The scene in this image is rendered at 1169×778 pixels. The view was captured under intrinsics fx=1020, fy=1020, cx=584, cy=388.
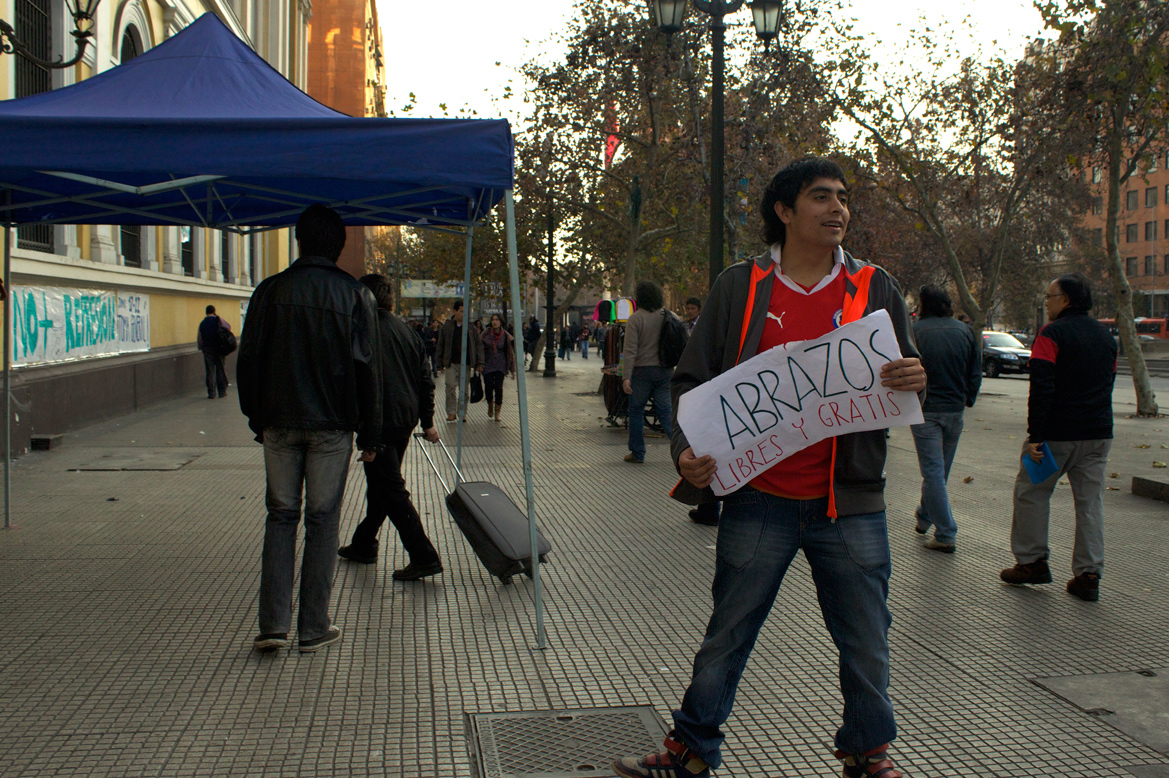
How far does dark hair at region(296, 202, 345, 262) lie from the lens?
4.50 m

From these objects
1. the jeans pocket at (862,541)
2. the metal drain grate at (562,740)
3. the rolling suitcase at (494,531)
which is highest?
the jeans pocket at (862,541)

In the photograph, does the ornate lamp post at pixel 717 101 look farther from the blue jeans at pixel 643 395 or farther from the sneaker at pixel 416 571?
the sneaker at pixel 416 571

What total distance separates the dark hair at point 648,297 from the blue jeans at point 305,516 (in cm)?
647

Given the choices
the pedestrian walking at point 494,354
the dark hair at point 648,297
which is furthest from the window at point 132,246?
the dark hair at point 648,297

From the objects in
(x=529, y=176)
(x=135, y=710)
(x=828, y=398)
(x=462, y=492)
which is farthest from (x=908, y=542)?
(x=529, y=176)

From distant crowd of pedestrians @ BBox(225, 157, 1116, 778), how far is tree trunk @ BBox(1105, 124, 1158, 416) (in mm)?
11670

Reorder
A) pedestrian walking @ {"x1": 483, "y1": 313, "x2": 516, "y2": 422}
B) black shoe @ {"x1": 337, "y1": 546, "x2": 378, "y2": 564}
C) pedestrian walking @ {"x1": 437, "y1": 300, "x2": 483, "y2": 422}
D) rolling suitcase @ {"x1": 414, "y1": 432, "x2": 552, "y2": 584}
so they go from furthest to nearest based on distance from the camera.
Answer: pedestrian walking @ {"x1": 483, "y1": 313, "x2": 516, "y2": 422}, pedestrian walking @ {"x1": 437, "y1": 300, "x2": 483, "y2": 422}, black shoe @ {"x1": 337, "y1": 546, "x2": 378, "y2": 564}, rolling suitcase @ {"x1": 414, "y1": 432, "x2": 552, "y2": 584}

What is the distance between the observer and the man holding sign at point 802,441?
9.30 feet

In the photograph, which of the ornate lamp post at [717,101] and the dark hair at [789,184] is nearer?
the dark hair at [789,184]

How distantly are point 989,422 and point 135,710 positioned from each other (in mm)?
15623

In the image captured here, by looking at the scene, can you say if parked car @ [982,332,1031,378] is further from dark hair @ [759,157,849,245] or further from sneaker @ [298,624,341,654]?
dark hair @ [759,157,849,245]

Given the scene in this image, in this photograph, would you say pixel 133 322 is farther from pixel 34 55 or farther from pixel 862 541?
pixel 862 541

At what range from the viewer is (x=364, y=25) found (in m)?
66.6

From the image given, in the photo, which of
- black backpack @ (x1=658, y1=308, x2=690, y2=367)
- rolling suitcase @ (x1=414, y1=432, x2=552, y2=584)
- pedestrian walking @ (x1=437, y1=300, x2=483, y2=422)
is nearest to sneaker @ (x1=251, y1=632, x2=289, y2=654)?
rolling suitcase @ (x1=414, y1=432, x2=552, y2=584)
